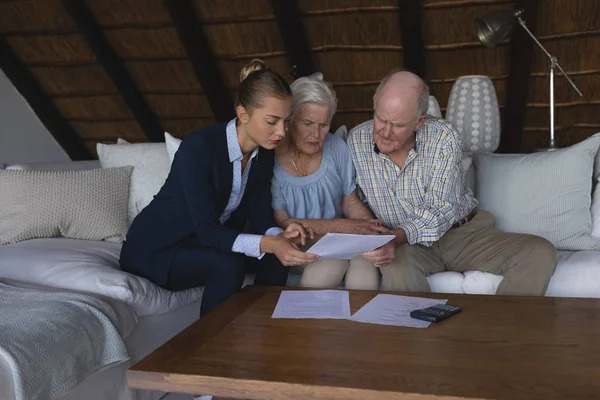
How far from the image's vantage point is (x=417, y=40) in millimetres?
4453

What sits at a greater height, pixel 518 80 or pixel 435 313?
pixel 518 80

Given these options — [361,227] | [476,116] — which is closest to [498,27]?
[476,116]

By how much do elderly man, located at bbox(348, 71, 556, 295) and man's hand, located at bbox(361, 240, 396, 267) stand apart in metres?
0.01

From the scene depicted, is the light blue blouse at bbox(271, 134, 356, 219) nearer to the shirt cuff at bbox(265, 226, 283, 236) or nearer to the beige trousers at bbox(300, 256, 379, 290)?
the shirt cuff at bbox(265, 226, 283, 236)

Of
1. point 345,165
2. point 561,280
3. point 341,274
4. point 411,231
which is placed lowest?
point 561,280

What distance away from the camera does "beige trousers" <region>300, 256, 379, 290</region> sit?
206 centimetres

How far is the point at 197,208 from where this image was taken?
77.4 inches

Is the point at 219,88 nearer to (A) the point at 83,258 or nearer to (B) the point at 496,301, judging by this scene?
(A) the point at 83,258

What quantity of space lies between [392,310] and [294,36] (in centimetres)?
343

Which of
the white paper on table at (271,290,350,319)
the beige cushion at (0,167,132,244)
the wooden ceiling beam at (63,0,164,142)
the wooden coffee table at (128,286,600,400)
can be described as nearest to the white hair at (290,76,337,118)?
the white paper on table at (271,290,350,319)

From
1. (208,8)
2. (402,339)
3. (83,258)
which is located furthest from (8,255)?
(208,8)

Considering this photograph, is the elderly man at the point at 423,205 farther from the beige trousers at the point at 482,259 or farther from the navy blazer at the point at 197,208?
the navy blazer at the point at 197,208

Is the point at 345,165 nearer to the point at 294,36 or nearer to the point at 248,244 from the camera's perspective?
the point at 248,244

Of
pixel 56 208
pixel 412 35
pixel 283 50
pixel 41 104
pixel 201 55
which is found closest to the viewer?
pixel 56 208
